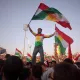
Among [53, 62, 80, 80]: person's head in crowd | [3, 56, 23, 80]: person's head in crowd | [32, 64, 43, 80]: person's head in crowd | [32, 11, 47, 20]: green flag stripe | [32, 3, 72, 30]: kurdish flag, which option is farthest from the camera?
[32, 3, 72, 30]: kurdish flag

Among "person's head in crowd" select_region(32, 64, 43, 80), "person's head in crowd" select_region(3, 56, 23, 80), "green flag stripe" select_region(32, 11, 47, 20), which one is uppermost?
"green flag stripe" select_region(32, 11, 47, 20)

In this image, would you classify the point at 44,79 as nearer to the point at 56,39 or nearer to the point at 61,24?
the point at 61,24

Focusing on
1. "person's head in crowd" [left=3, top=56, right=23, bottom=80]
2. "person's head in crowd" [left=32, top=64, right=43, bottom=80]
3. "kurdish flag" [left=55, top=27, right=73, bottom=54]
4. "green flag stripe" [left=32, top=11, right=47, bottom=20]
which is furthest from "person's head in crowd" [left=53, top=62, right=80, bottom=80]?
"kurdish flag" [left=55, top=27, right=73, bottom=54]

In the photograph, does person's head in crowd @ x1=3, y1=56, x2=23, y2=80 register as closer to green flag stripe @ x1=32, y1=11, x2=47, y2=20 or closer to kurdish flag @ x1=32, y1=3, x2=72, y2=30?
green flag stripe @ x1=32, y1=11, x2=47, y2=20

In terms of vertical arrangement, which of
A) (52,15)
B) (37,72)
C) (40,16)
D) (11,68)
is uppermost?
(52,15)

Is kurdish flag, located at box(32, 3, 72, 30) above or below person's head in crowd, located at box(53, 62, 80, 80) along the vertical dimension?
above

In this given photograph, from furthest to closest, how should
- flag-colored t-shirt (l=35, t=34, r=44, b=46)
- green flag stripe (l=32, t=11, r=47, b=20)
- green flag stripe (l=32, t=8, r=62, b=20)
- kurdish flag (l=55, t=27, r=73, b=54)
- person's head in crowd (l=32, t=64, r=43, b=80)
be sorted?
kurdish flag (l=55, t=27, r=73, b=54) → green flag stripe (l=32, t=8, r=62, b=20) → green flag stripe (l=32, t=11, r=47, b=20) → flag-colored t-shirt (l=35, t=34, r=44, b=46) → person's head in crowd (l=32, t=64, r=43, b=80)

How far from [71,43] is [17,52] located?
23.0m

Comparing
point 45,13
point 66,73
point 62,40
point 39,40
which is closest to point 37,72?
point 66,73

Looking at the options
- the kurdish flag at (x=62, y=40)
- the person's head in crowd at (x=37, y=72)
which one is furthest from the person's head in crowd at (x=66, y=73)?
the kurdish flag at (x=62, y=40)

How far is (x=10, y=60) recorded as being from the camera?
2.44m

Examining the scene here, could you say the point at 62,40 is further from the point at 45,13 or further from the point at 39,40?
the point at 39,40

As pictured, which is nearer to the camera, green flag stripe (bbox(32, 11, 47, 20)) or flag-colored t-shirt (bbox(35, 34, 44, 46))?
flag-colored t-shirt (bbox(35, 34, 44, 46))

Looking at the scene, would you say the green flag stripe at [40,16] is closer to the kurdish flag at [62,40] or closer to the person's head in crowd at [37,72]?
the kurdish flag at [62,40]
